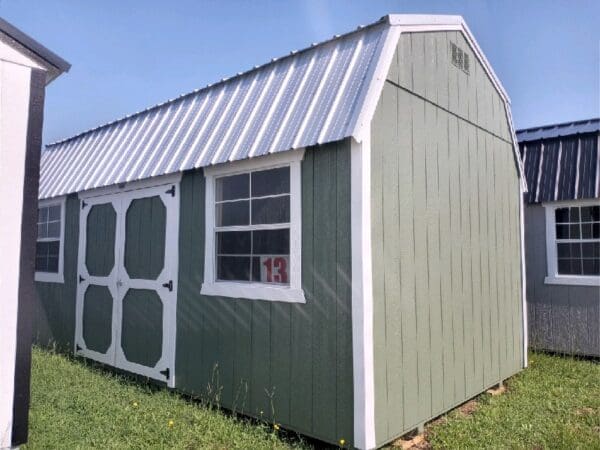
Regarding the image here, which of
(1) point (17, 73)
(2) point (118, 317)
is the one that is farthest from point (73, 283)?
(1) point (17, 73)

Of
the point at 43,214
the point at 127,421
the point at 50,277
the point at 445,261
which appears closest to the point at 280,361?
the point at 127,421

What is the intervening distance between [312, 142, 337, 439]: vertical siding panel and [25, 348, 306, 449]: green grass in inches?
15.7

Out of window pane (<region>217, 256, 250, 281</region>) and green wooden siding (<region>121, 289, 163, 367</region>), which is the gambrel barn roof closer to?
window pane (<region>217, 256, 250, 281</region>)

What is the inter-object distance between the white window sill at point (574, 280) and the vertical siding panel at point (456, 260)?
11.2ft

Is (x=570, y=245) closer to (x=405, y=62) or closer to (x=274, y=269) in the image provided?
(x=405, y=62)

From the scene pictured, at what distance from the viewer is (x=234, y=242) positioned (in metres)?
4.88

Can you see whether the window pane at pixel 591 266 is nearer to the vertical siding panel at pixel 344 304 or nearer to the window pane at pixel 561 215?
the window pane at pixel 561 215

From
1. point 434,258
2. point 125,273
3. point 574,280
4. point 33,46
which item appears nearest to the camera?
point 33,46

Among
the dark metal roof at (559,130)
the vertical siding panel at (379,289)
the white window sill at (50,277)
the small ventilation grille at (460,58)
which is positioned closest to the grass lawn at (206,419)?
the vertical siding panel at (379,289)

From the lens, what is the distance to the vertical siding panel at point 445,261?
4.73m

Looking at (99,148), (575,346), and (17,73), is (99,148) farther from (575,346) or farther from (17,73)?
(575,346)

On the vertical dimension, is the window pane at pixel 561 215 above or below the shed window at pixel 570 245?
above

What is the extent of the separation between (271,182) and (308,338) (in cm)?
154

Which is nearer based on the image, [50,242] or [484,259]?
[484,259]
